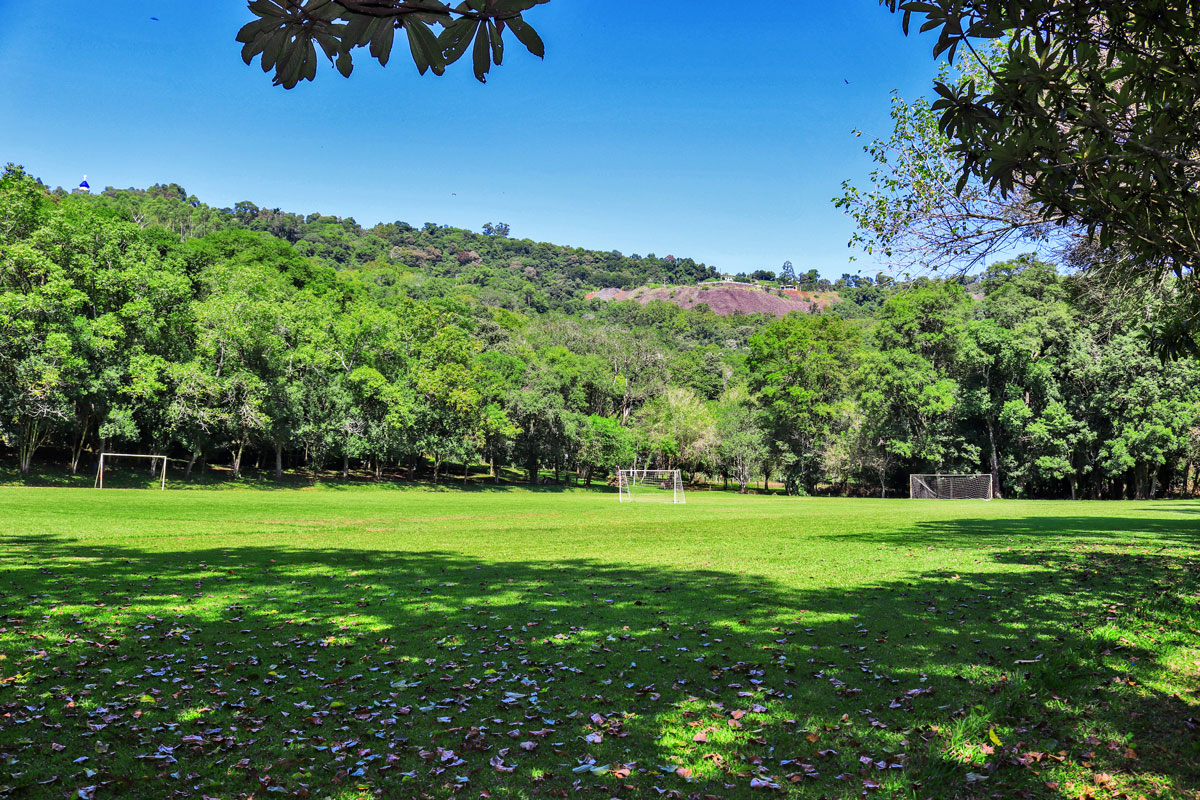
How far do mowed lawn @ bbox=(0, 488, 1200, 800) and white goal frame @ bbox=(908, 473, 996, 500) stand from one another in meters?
44.5

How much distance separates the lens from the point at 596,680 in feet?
19.2

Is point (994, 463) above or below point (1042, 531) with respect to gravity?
above

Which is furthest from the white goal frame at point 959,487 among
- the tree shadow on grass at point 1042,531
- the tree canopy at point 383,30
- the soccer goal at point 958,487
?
the tree canopy at point 383,30

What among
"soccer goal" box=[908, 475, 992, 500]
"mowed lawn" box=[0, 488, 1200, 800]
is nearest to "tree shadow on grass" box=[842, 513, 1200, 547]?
"mowed lawn" box=[0, 488, 1200, 800]

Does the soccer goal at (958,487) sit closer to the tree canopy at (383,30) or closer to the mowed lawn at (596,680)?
the mowed lawn at (596,680)

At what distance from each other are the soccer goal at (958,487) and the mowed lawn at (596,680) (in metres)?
44.5

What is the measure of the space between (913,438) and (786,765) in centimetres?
5770

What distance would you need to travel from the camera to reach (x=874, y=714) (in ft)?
16.4

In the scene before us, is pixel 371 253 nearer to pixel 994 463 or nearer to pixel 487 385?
pixel 487 385

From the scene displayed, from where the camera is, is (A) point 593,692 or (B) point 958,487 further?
(B) point 958,487

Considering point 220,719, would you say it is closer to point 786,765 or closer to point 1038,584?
point 786,765

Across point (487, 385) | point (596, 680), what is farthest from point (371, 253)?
point (596, 680)

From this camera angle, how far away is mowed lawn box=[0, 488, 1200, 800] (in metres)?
4.09

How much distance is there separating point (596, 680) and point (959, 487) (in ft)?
183
